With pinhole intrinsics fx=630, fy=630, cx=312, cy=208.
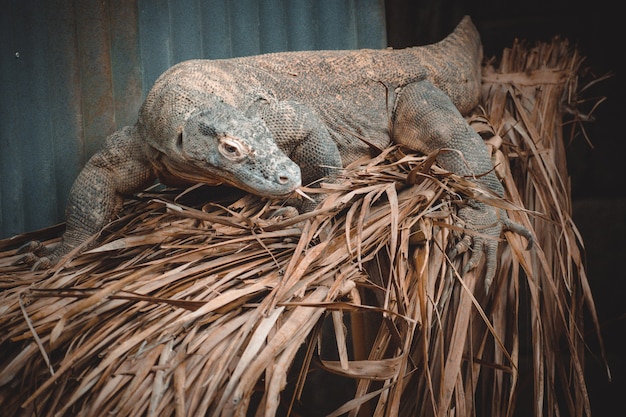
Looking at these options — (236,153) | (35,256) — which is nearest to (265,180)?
(236,153)

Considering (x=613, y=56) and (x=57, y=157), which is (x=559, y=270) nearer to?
(x=613, y=56)

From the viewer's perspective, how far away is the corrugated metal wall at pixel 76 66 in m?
2.16

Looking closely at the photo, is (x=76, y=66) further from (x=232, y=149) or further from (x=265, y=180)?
(x=265, y=180)

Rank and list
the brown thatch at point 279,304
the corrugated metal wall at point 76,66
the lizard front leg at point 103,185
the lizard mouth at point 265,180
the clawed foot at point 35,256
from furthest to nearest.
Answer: the corrugated metal wall at point 76,66 → the lizard front leg at point 103,185 → the clawed foot at point 35,256 → the lizard mouth at point 265,180 → the brown thatch at point 279,304

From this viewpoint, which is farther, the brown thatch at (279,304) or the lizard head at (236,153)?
the lizard head at (236,153)

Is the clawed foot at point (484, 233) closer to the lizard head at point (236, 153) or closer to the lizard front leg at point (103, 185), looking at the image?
the lizard head at point (236, 153)

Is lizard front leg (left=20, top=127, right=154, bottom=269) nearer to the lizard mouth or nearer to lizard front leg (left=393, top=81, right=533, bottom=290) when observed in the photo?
the lizard mouth

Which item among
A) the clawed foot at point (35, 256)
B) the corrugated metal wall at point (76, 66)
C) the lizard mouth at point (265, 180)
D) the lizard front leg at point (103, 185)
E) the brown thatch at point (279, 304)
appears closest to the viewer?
the brown thatch at point (279, 304)

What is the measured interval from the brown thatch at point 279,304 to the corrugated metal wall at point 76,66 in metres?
0.28

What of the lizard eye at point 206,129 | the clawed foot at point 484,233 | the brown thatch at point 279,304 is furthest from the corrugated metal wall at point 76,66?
the clawed foot at point 484,233

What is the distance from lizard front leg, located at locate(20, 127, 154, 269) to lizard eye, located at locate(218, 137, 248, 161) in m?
0.48

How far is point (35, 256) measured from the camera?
1.88 meters

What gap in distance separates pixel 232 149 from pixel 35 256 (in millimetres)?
749

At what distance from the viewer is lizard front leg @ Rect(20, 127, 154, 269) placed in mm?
1957
